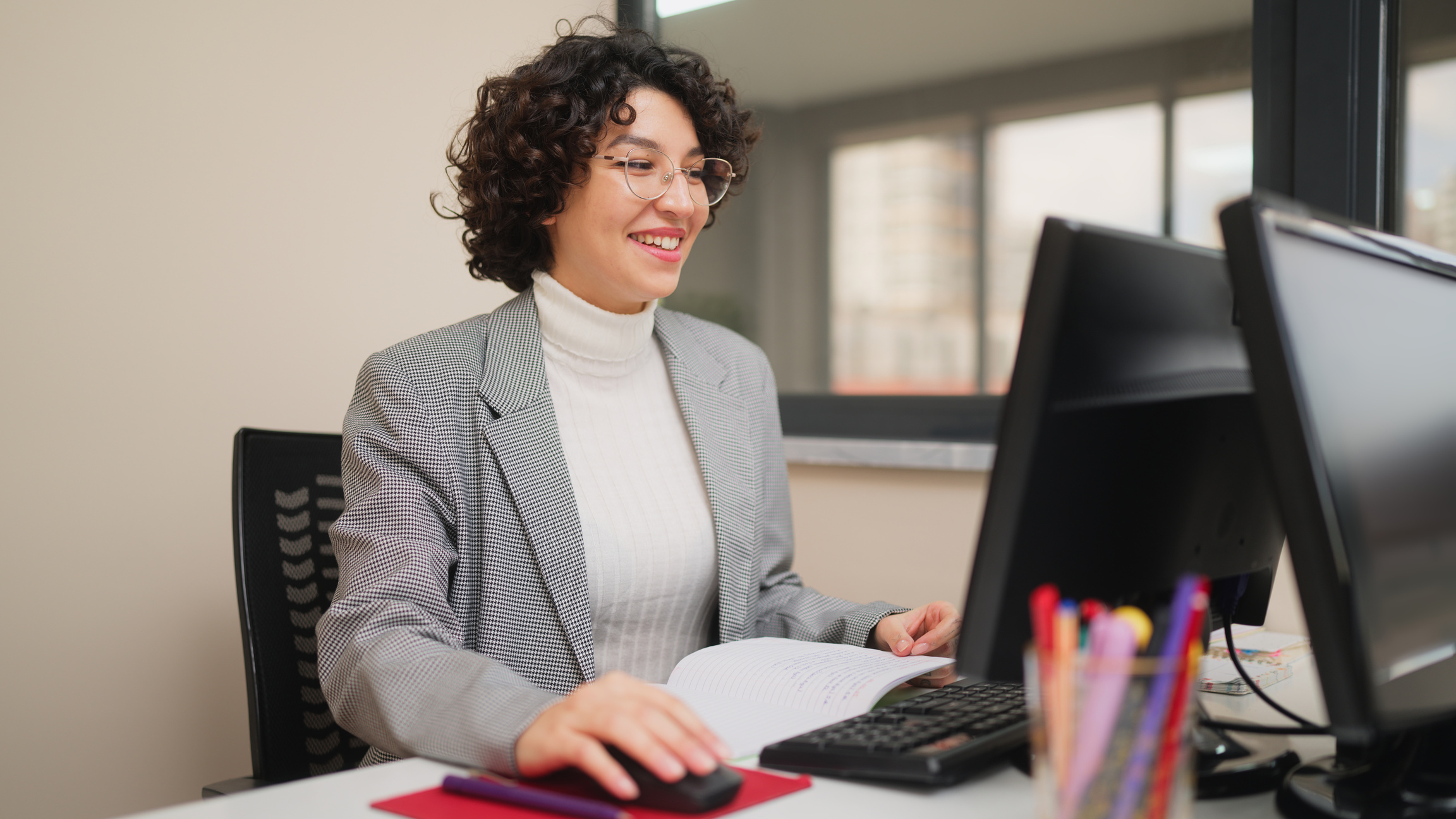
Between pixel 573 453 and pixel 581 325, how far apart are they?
0.55ft

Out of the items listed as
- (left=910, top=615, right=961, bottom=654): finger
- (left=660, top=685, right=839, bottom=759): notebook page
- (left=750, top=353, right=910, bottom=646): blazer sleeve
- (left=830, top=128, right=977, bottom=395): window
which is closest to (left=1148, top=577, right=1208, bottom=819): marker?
(left=660, top=685, right=839, bottom=759): notebook page

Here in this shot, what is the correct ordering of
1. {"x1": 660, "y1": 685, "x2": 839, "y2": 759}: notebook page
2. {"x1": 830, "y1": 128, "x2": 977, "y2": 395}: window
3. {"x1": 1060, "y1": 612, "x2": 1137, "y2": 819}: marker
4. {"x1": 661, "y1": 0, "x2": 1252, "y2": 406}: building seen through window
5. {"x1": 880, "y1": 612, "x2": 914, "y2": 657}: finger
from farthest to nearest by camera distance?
{"x1": 830, "y1": 128, "x2": 977, "y2": 395}: window → {"x1": 661, "y1": 0, "x2": 1252, "y2": 406}: building seen through window → {"x1": 880, "y1": 612, "x2": 914, "y2": 657}: finger → {"x1": 660, "y1": 685, "x2": 839, "y2": 759}: notebook page → {"x1": 1060, "y1": 612, "x2": 1137, "y2": 819}: marker

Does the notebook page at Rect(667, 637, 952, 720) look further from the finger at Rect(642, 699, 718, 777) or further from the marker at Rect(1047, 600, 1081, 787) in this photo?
the marker at Rect(1047, 600, 1081, 787)

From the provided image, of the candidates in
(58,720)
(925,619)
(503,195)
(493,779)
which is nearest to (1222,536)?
(925,619)

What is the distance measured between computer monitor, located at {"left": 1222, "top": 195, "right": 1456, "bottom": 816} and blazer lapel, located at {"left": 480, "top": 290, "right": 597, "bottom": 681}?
74 cm

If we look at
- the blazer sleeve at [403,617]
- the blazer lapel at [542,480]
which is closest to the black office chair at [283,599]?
the blazer sleeve at [403,617]

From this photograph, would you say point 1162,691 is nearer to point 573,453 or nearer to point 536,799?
point 536,799

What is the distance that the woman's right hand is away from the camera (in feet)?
Answer: 2.28

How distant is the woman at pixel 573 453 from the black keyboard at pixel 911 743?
0.71 ft

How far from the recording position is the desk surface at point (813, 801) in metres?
0.70

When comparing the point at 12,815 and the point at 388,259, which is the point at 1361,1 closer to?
the point at 388,259

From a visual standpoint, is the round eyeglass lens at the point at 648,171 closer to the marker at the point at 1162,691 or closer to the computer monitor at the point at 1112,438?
the computer monitor at the point at 1112,438

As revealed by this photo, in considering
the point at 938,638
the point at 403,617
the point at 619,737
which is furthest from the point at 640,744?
the point at 938,638

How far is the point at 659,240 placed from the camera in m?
1.41
